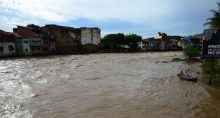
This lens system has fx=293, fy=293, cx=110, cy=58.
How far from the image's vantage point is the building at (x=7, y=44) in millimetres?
44594

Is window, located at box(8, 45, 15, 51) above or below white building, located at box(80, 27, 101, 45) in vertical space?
below

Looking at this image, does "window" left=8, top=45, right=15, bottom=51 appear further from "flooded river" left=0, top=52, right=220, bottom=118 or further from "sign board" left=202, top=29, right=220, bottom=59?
"sign board" left=202, top=29, right=220, bottom=59

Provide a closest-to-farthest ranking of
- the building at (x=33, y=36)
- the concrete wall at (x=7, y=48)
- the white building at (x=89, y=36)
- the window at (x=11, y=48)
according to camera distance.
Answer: the concrete wall at (x=7, y=48) → the window at (x=11, y=48) → the building at (x=33, y=36) → the white building at (x=89, y=36)

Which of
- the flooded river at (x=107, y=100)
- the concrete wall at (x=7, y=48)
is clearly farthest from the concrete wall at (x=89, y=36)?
the flooded river at (x=107, y=100)

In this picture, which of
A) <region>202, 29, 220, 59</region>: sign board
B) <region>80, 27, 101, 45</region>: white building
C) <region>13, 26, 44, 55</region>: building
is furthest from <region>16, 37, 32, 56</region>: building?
<region>202, 29, 220, 59</region>: sign board

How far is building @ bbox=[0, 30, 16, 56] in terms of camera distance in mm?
44594

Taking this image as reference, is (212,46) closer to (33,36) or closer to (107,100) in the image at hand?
(107,100)

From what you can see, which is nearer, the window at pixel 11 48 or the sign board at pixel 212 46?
the sign board at pixel 212 46

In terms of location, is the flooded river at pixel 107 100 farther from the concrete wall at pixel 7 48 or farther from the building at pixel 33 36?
the building at pixel 33 36

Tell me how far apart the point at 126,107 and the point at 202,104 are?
324 centimetres

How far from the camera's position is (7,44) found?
4562 cm

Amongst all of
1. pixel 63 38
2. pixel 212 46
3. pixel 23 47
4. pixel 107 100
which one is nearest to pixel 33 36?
pixel 23 47

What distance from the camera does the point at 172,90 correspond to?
597 inches

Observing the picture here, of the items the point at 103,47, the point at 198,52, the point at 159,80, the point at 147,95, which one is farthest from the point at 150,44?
the point at 147,95
